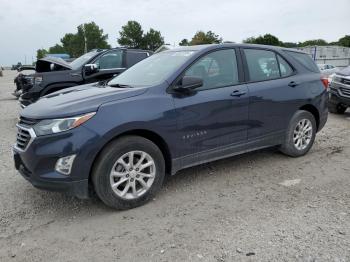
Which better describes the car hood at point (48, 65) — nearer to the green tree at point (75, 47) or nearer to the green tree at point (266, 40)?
the green tree at point (266, 40)

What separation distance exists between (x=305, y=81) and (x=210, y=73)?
1834mm

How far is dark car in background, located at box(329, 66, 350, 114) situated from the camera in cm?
896

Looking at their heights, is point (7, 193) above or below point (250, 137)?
below

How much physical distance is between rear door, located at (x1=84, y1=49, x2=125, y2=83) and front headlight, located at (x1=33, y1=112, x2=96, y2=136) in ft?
16.6

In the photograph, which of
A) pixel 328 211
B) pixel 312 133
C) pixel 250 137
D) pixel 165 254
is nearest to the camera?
pixel 165 254

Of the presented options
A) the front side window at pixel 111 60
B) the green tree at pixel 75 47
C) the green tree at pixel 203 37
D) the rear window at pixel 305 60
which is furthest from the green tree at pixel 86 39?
the rear window at pixel 305 60

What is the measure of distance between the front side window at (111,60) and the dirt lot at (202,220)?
14.1ft

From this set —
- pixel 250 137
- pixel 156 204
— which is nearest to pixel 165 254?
pixel 156 204

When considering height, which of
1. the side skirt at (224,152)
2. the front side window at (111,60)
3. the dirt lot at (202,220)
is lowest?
the dirt lot at (202,220)

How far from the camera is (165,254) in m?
2.95

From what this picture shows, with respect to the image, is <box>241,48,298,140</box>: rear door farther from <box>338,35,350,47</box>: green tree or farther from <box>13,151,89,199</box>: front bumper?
<box>338,35,350,47</box>: green tree

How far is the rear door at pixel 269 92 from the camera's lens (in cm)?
468

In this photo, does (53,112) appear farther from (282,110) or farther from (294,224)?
(282,110)

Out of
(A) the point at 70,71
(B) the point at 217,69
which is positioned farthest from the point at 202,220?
(A) the point at 70,71
